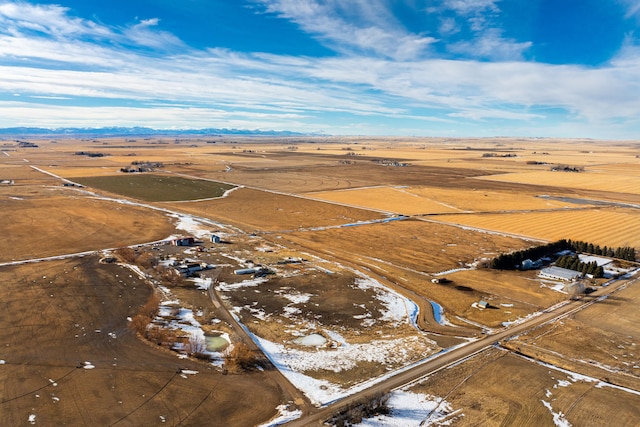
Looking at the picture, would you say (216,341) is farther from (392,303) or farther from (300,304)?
(392,303)

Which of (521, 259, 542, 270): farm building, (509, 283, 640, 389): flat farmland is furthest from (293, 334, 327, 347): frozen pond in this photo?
(521, 259, 542, 270): farm building

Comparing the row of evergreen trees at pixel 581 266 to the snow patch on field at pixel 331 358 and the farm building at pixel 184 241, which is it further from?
the farm building at pixel 184 241

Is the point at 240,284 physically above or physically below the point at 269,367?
above

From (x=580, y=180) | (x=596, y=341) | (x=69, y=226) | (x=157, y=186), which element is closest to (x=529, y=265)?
(x=596, y=341)

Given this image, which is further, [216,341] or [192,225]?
[192,225]

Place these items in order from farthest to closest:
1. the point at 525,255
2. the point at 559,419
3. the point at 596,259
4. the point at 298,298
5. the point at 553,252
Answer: the point at 553,252, the point at 596,259, the point at 525,255, the point at 298,298, the point at 559,419

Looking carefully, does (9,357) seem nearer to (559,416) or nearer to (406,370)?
(406,370)
